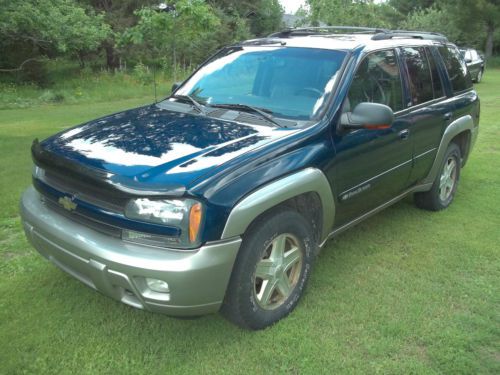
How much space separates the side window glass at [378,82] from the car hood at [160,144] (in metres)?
0.79

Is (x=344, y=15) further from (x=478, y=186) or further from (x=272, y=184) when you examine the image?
(x=272, y=184)

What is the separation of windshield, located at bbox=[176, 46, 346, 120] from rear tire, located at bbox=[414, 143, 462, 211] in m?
1.99

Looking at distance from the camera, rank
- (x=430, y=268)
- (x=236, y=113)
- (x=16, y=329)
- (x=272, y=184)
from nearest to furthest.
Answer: (x=272, y=184) → (x=16, y=329) → (x=236, y=113) → (x=430, y=268)

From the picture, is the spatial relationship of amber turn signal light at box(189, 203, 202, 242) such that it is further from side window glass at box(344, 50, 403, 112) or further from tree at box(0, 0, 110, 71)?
tree at box(0, 0, 110, 71)

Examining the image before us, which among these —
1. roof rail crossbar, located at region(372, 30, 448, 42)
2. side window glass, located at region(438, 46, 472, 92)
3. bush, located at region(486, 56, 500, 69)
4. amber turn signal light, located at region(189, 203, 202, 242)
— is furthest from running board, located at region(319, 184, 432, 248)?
bush, located at region(486, 56, 500, 69)

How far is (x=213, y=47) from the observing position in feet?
84.9

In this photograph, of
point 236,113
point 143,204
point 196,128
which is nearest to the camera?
point 143,204

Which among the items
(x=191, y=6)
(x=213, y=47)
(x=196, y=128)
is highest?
(x=191, y=6)

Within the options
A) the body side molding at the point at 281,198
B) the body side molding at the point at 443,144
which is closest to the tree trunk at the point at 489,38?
the body side molding at the point at 443,144

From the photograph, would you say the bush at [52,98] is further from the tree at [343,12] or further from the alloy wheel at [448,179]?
the alloy wheel at [448,179]

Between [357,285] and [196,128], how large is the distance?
5.47ft

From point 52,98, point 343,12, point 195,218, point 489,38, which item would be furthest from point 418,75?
point 489,38

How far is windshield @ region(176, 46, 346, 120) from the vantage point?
361 centimetres

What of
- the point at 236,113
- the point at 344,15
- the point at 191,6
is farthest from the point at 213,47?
the point at 236,113
